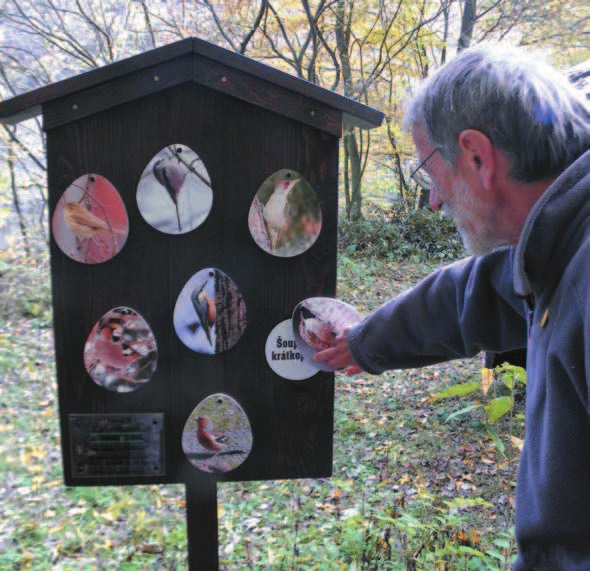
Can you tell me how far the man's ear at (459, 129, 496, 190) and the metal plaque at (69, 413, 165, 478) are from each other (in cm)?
106

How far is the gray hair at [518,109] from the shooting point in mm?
1218

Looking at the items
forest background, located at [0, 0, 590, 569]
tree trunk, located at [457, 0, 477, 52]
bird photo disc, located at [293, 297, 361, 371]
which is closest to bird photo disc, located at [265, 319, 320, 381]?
bird photo disc, located at [293, 297, 361, 371]

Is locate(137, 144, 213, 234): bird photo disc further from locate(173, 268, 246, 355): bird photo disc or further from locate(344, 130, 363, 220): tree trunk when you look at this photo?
locate(344, 130, 363, 220): tree trunk

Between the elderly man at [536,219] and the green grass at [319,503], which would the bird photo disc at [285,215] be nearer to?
the elderly man at [536,219]

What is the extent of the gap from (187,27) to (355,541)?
7180mm

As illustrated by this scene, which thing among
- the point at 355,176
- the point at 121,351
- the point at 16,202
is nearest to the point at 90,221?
the point at 121,351

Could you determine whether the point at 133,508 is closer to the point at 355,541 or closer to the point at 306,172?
the point at 355,541

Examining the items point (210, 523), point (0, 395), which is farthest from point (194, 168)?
point (0, 395)

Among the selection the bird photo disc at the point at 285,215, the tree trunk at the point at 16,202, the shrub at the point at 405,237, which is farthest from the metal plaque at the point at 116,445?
the shrub at the point at 405,237

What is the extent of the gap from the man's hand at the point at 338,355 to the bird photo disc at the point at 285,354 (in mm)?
43

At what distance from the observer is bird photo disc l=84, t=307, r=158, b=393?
1.48 m

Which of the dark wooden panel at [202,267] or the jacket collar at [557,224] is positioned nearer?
the jacket collar at [557,224]

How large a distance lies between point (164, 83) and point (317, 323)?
766mm

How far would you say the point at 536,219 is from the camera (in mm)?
1142
